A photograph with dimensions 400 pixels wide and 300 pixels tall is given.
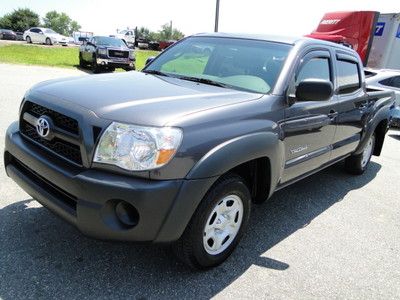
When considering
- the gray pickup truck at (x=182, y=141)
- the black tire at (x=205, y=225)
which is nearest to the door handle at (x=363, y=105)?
the gray pickup truck at (x=182, y=141)

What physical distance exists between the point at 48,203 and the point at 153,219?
80 centimetres

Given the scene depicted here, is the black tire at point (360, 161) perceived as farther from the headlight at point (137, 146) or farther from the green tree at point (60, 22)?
the green tree at point (60, 22)

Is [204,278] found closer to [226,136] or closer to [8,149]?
[226,136]

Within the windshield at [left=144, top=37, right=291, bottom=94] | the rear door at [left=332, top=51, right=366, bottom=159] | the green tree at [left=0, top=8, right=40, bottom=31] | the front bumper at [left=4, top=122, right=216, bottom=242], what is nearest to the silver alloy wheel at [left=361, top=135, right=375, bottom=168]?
the rear door at [left=332, top=51, right=366, bottom=159]

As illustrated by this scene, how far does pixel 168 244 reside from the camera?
269cm

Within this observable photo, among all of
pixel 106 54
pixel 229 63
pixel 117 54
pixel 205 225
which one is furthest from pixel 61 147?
pixel 117 54

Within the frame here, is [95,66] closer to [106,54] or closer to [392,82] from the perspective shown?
[106,54]

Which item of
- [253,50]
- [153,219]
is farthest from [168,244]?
[253,50]

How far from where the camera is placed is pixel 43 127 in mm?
2865

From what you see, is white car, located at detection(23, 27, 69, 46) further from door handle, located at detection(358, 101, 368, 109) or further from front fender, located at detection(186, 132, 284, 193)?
front fender, located at detection(186, 132, 284, 193)

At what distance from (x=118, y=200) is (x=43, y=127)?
83 centimetres

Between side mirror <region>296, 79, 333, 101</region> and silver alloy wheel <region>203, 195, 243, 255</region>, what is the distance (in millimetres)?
1043

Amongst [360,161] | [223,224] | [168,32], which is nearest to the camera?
[223,224]

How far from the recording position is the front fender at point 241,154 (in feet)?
8.66
